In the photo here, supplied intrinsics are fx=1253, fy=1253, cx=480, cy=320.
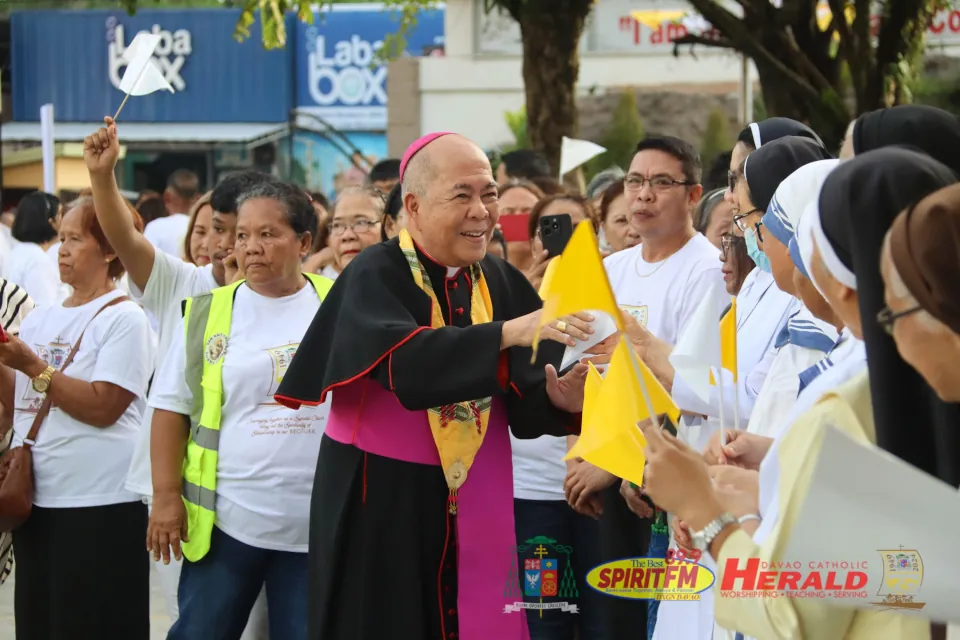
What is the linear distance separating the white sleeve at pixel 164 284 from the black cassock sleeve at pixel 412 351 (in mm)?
1614

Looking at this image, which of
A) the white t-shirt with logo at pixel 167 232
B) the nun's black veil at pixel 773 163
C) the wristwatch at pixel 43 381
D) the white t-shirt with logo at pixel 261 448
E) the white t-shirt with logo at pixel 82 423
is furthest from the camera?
the white t-shirt with logo at pixel 167 232

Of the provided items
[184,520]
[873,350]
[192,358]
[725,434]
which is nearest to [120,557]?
[184,520]

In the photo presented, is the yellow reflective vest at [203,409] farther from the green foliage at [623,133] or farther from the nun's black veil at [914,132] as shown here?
the green foliage at [623,133]

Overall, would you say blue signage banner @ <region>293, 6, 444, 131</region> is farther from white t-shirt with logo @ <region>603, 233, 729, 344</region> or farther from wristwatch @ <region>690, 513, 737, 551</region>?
wristwatch @ <region>690, 513, 737, 551</region>

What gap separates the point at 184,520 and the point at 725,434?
2.40 meters

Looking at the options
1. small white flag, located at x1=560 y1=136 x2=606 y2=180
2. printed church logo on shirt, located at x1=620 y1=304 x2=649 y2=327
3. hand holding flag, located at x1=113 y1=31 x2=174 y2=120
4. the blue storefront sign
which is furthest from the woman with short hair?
the blue storefront sign

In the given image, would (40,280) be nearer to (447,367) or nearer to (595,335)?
(447,367)

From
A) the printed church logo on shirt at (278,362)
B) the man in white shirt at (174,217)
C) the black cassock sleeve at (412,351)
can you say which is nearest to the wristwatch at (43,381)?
the printed church logo on shirt at (278,362)

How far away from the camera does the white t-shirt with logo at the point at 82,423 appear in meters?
5.02

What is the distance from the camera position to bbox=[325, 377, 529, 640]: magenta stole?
379 cm

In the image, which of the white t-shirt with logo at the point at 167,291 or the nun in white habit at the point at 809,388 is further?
the white t-shirt with logo at the point at 167,291

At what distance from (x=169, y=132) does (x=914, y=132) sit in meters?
26.3

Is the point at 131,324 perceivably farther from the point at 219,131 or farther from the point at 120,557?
the point at 219,131

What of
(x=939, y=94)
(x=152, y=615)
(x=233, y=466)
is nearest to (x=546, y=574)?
(x=233, y=466)
